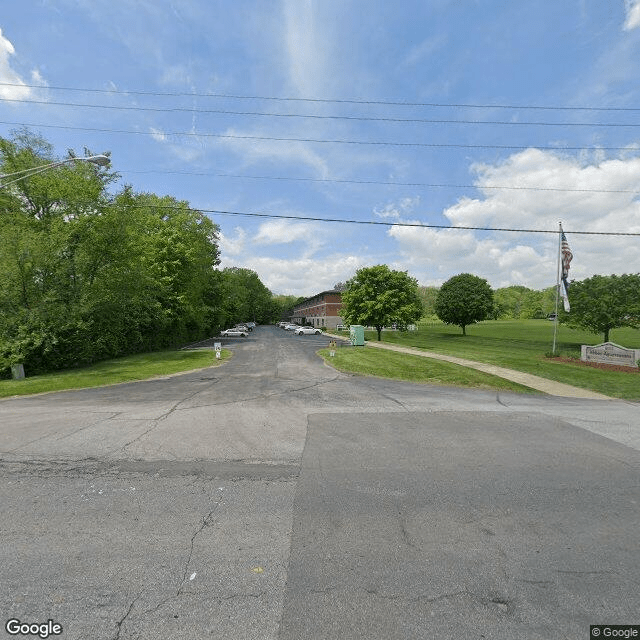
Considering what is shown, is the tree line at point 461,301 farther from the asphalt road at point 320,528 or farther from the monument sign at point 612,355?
the asphalt road at point 320,528

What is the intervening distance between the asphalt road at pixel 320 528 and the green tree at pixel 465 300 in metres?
35.6

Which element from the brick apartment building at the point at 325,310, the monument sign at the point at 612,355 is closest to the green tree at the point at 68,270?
the monument sign at the point at 612,355

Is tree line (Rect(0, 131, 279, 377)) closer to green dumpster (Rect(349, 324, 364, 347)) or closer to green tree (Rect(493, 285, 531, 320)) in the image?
green dumpster (Rect(349, 324, 364, 347))

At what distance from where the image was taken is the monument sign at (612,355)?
604 inches

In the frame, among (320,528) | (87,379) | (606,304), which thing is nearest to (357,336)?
(606,304)

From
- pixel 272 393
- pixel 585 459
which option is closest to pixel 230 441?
pixel 272 393

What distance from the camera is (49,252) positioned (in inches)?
637

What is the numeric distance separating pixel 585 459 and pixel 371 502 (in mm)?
3844

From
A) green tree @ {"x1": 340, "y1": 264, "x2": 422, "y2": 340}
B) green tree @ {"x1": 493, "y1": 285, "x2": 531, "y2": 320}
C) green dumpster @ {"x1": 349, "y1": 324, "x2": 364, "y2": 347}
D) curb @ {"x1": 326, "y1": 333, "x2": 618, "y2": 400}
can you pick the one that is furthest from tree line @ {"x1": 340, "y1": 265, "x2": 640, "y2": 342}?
green tree @ {"x1": 493, "y1": 285, "x2": 531, "y2": 320}

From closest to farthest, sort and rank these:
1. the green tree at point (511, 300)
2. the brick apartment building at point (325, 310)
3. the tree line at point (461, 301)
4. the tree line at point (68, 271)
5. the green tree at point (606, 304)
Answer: the tree line at point (68, 271), the green tree at point (606, 304), the tree line at point (461, 301), the brick apartment building at point (325, 310), the green tree at point (511, 300)

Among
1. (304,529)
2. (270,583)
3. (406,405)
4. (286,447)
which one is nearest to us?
(270,583)

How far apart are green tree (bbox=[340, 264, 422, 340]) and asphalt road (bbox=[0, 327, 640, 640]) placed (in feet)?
76.0

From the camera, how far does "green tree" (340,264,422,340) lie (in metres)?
30.2

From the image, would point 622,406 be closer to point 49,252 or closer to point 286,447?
point 286,447
